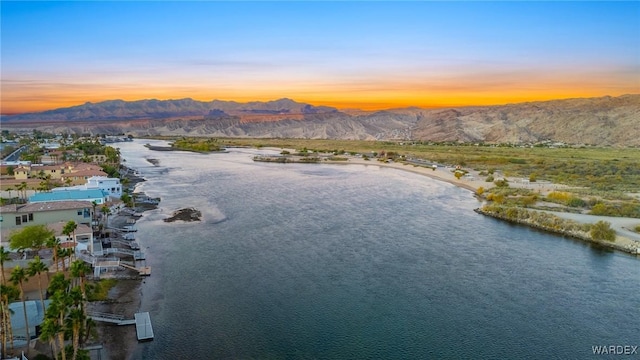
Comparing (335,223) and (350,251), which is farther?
(335,223)

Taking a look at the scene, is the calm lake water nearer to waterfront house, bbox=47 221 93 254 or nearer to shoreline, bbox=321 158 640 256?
shoreline, bbox=321 158 640 256

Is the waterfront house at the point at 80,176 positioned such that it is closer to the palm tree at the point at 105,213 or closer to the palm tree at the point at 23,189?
the palm tree at the point at 23,189

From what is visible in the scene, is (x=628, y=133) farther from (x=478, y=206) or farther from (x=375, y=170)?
(x=478, y=206)

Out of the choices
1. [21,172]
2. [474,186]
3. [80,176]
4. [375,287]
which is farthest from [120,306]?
[474,186]

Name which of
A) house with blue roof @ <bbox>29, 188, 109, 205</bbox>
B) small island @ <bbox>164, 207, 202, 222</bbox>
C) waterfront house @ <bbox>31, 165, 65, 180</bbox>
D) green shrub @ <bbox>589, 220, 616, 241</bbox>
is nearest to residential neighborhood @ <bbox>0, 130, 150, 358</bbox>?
house with blue roof @ <bbox>29, 188, 109, 205</bbox>

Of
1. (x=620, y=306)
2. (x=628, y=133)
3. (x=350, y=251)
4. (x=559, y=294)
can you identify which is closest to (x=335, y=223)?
(x=350, y=251)

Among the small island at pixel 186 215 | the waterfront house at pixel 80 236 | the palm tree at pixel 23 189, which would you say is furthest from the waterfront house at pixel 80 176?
the waterfront house at pixel 80 236
